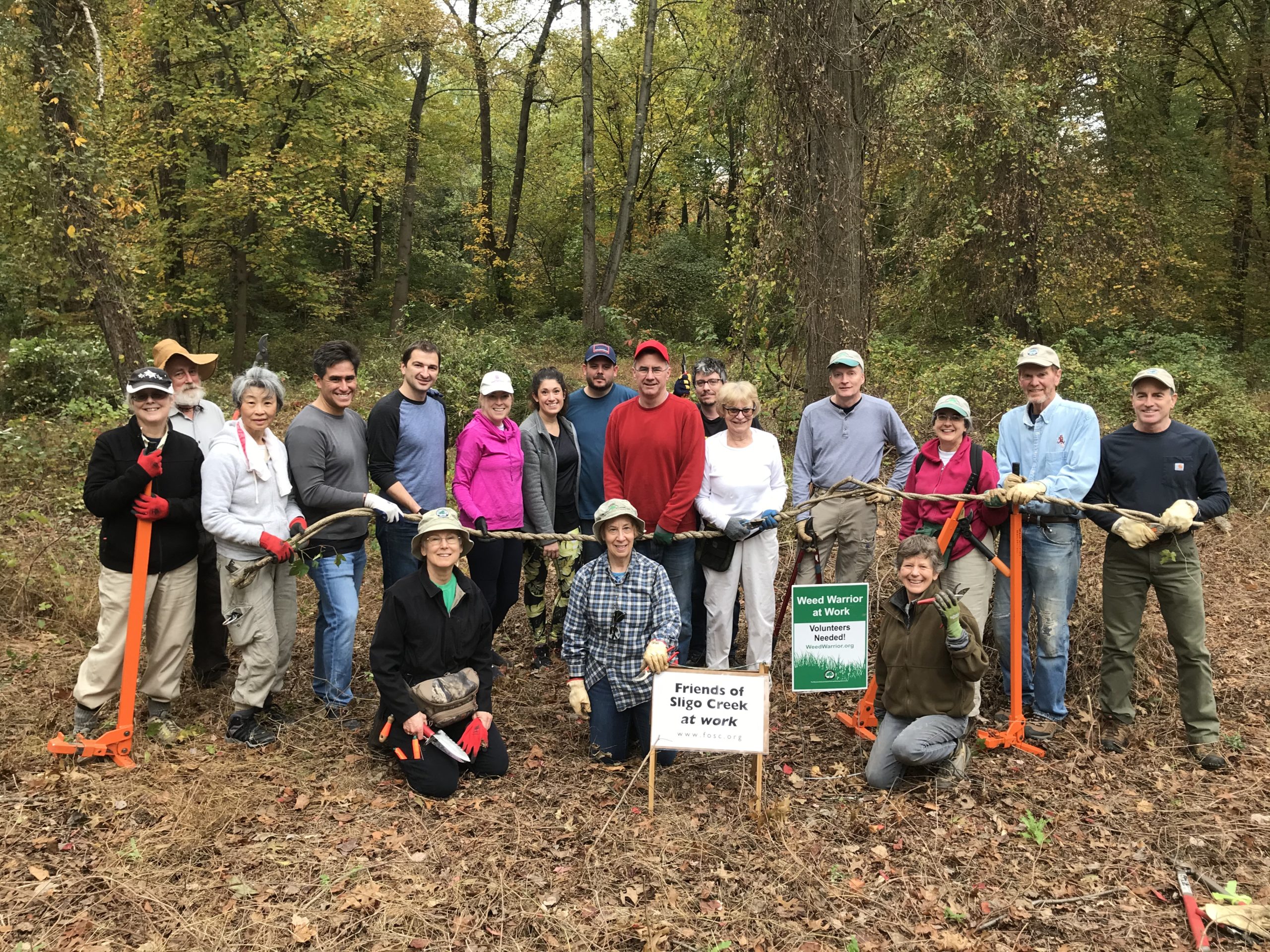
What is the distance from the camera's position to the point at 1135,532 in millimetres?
4984

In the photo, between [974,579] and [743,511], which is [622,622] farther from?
[974,579]

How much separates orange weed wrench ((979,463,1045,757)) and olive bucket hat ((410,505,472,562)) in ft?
11.0

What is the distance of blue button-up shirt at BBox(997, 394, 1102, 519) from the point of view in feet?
16.7

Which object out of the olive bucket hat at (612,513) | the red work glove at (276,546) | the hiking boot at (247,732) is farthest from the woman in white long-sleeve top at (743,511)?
the hiking boot at (247,732)

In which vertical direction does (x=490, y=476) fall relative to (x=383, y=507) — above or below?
above

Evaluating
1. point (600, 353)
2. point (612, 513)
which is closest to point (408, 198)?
point (600, 353)

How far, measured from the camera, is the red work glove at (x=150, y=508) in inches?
183

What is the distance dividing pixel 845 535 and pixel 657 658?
6.27 ft

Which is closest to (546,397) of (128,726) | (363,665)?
(363,665)

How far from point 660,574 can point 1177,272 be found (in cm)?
1775

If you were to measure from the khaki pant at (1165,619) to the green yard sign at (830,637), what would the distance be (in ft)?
4.99

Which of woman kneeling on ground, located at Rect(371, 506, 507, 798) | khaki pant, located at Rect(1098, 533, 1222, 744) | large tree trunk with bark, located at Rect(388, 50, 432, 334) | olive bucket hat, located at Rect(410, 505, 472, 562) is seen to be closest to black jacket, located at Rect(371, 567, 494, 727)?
woman kneeling on ground, located at Rect(371, 506, 507, 798)

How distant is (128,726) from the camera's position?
4730 millimetres

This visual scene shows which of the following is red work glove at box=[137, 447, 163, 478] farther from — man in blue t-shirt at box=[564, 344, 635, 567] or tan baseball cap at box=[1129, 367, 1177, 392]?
tan baseball cap at box=[1129, 367, 1177, 392]
